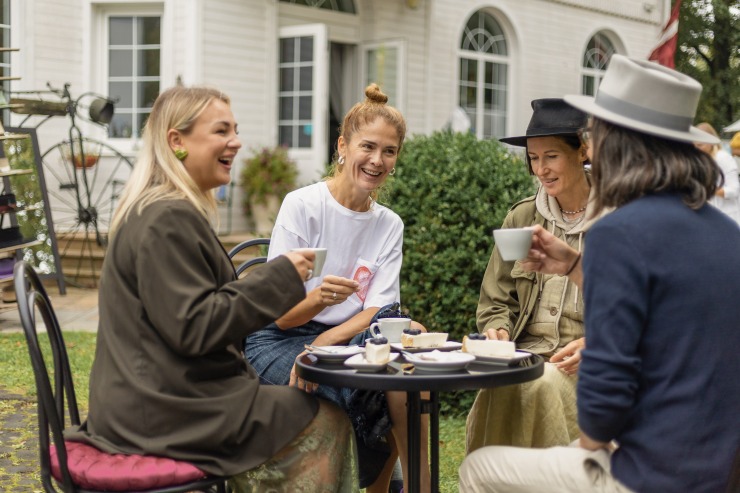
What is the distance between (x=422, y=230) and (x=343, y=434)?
7.62 ft

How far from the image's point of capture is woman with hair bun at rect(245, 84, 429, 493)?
351 centimetres

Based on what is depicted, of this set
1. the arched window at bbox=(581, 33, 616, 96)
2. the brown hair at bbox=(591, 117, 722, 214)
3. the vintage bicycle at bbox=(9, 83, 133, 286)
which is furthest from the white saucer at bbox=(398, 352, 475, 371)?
the arched window at bbox=(581, 33, 616, 96)

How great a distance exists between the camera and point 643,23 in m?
17.6

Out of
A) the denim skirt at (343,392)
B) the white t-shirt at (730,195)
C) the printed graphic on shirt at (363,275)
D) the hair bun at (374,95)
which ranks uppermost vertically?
the hair bun at (374,95)

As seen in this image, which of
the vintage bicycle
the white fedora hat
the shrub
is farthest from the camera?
the vintage bicycle

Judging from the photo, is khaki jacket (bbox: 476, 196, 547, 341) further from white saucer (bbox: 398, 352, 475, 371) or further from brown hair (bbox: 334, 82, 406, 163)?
white saucer (bbox: 398, 352, 475, 371)

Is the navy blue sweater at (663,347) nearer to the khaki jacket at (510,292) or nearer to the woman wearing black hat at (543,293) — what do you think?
the woman wearing black hat at (543,293)

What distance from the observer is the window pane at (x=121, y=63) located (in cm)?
1132

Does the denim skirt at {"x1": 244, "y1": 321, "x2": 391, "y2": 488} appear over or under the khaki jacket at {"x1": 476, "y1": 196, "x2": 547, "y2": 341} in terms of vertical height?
under

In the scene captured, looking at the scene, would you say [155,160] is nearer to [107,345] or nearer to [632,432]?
[107,345]

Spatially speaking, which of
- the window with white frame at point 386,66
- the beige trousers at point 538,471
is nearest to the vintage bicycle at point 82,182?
the window with white frame at point 386,66

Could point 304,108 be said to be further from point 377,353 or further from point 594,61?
point 377,353

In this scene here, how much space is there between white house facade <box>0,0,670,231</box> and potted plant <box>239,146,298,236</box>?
7.7 inches

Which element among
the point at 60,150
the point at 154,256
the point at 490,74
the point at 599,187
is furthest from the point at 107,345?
the point at 490,74
